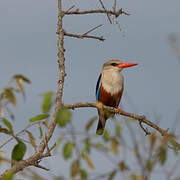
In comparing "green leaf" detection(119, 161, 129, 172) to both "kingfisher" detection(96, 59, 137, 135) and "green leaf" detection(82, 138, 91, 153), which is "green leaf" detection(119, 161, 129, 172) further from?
"kingfisher" detection(96, 59, 137, 135)

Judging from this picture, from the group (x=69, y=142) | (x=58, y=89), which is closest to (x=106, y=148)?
(x=69, y=142)

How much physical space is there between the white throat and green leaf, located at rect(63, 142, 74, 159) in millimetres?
5951

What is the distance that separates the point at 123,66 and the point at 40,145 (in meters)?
4.52

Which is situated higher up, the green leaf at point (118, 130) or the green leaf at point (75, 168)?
the green leaf at point (118, 130)

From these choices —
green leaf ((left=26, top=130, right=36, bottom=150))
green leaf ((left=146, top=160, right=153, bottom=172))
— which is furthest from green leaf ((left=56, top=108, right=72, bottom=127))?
green leaf ((left=26, top=130, right=36, bottom=150))

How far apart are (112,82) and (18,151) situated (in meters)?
5.22

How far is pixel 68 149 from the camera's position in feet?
6.14

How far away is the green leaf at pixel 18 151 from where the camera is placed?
9.12ft

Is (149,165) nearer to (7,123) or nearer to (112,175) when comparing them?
(112,175)

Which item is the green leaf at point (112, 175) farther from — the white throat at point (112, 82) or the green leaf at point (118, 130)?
the white throat at point (112, 82)

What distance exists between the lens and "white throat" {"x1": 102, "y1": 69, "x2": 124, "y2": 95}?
7.86 m

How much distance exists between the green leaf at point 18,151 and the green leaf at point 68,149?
0.97m

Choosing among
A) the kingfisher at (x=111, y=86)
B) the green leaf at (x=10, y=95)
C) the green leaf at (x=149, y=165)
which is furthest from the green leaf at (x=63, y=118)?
the kingfisher at (x=111, y=86)

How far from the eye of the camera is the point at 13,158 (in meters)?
2.81
